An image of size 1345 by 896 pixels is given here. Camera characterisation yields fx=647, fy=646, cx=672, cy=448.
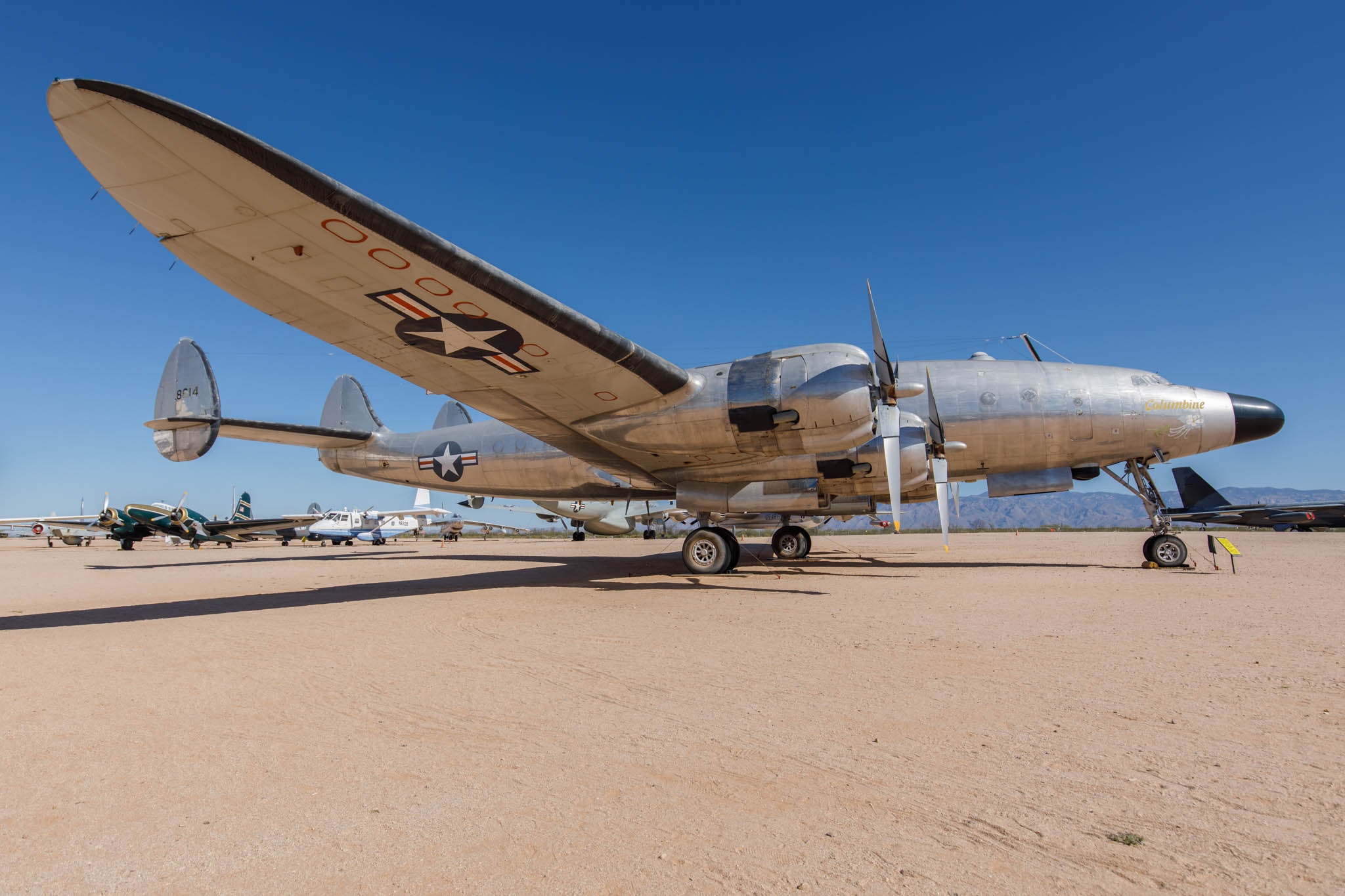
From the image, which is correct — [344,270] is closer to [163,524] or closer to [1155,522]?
[1155,522]

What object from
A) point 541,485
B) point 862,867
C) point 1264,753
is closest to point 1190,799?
point 1264,753

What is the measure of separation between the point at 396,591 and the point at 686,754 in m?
9.03

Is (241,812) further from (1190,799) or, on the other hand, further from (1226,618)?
(1226,618)

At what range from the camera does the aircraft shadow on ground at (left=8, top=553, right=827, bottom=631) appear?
832cm

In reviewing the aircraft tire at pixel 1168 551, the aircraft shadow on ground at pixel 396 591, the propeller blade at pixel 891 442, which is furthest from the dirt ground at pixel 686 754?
the aircraft tire at pixel 1168 551

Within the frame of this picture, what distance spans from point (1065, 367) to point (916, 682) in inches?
424

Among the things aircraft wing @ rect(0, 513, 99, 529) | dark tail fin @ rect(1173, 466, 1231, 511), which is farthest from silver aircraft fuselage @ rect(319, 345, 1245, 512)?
aircraft wing @ rect(0, 513, 99, 529)

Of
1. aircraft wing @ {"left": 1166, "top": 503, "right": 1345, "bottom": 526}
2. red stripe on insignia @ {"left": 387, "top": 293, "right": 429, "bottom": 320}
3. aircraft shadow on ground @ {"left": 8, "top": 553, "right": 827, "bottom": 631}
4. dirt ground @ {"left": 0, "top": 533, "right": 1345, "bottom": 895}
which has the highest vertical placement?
red stripe on insignia @ {"left": 387, "top": 293, "right": 429, "bottom": 320}

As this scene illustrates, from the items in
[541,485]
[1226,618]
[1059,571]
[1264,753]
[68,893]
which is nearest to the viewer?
[68,893]

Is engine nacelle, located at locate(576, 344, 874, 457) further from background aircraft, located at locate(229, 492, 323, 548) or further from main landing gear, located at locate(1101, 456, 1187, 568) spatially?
background aircraft, located at locate(229, 492, 323, 548)

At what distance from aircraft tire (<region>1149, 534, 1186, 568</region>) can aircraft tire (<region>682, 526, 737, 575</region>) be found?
8056 mm

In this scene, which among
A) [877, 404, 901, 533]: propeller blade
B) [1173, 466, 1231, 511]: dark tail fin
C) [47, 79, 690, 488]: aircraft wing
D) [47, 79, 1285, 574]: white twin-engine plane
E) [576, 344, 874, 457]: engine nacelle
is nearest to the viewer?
[47, 79, 690, 488]: aircraft wing

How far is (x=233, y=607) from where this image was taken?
8922 mm

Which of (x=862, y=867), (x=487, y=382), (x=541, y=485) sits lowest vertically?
(x=862, y=867)
